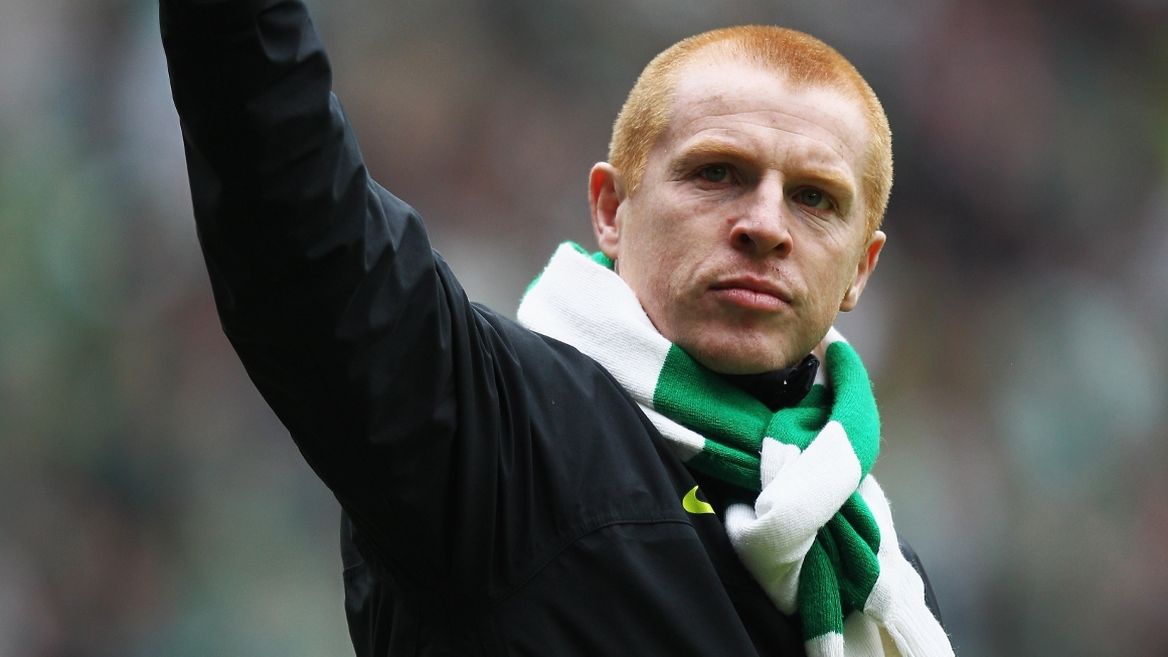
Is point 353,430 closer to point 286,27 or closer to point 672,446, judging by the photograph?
point 286,27

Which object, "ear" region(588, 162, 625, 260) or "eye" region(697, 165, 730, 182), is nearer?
"eye" region(697, 165, 730, 182)

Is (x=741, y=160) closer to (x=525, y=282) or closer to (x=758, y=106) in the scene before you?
(x=758, y=106)

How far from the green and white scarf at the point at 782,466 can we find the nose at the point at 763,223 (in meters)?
0.16

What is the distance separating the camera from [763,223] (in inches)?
69.9

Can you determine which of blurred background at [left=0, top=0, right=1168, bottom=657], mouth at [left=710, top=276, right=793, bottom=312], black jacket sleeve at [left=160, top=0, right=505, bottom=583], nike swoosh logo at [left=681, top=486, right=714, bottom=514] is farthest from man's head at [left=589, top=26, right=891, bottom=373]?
blurred background at [left=0, top=0, right=1168, bottom=657]

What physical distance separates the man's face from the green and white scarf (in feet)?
0.20

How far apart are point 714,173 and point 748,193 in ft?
0.19

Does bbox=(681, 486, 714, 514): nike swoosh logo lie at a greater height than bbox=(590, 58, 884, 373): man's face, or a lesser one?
lesser

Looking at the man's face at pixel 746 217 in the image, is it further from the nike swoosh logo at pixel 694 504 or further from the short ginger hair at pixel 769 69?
the nike swoosh logo at pixel 694 504

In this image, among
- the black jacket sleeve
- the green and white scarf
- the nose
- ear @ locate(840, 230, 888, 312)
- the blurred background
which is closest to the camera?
the black jacket sleeve

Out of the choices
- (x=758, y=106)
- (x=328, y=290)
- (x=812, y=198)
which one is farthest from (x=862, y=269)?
(x=328, y=290)

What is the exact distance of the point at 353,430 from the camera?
51.4 inches

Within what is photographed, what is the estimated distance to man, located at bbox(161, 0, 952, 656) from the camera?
122 cm

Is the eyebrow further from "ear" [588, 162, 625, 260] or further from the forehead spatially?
"ear" [588, 162, 625, 260]
